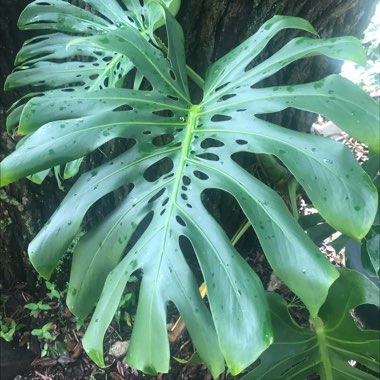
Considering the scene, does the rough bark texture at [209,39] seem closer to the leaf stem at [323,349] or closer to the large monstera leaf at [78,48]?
the large monstera leaf at [78,48]

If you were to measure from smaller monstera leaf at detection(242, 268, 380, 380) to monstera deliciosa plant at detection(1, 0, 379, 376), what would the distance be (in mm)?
22

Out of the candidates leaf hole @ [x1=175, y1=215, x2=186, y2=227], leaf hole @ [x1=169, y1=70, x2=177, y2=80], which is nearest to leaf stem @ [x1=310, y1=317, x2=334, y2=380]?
leaf hole @ [x1=175, y1=215, x2=186, y2=227]

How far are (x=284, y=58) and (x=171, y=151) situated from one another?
286 mm

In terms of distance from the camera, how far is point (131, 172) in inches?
37.6

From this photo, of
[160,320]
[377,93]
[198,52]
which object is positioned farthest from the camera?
[377,93]

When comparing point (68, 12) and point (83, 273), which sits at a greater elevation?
point (68, 12)

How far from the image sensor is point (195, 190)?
92 cm

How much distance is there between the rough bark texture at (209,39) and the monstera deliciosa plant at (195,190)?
250mm

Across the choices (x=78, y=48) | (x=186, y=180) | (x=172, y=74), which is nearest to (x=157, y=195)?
(x=186, y=180)

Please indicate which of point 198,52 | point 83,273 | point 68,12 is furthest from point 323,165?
point 68,12

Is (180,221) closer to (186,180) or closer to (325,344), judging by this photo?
(186,180)

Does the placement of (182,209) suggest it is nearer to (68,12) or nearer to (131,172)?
(131,172)

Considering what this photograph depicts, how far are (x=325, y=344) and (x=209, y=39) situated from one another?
82 cm

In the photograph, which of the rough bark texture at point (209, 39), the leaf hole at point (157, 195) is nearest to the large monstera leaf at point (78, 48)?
the rough bark texture at point (209, 39)
